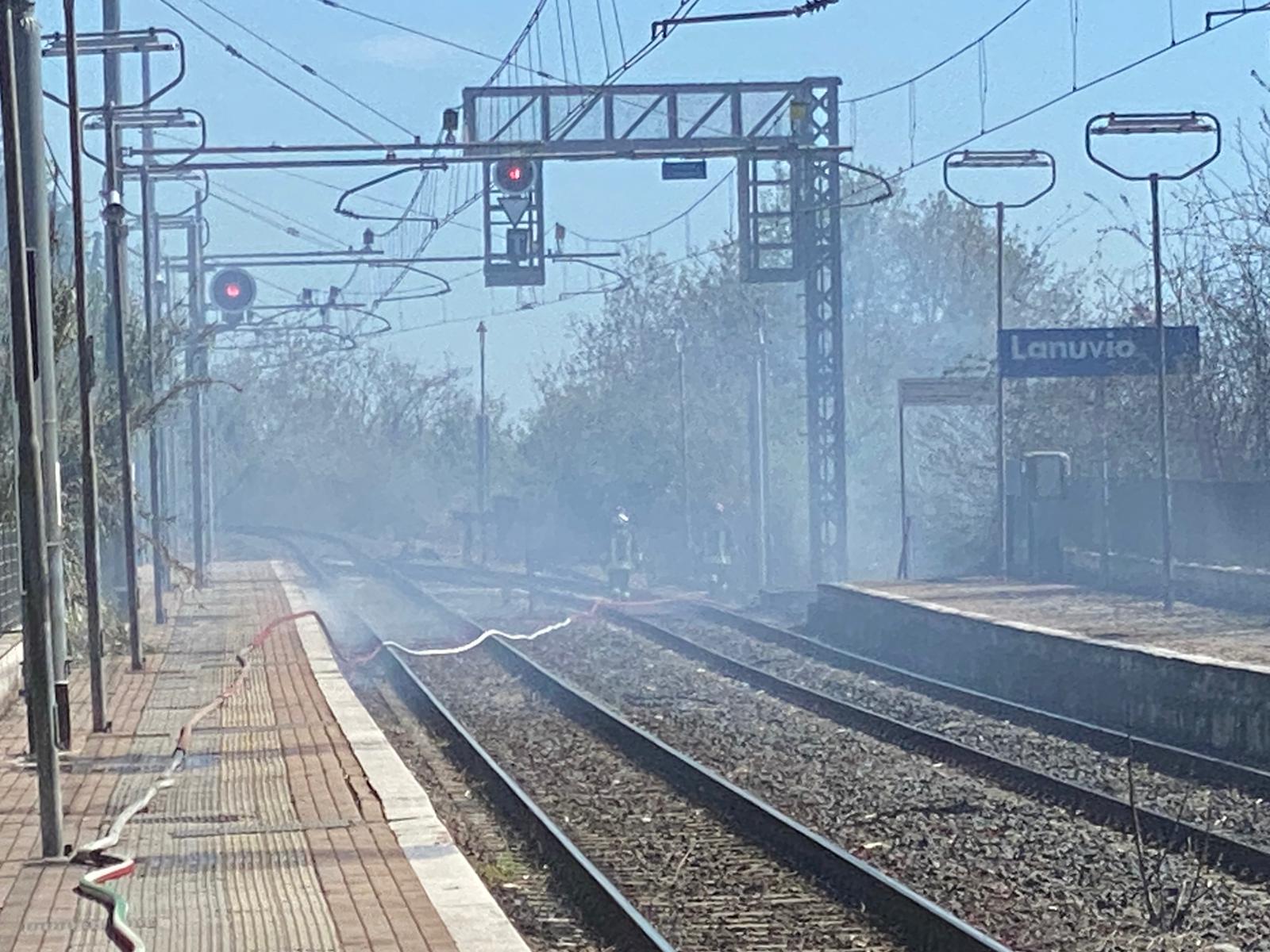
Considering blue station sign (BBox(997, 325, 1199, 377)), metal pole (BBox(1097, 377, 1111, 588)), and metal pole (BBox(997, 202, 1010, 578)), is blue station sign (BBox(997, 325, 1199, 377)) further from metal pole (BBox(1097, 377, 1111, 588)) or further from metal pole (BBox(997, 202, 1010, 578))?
metal pole (BBox(1097, 377, 1111, 588))

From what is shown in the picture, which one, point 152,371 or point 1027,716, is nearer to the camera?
point 1027,716

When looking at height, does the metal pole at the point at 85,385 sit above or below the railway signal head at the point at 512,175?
below

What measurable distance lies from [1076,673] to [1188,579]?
8.88 meters

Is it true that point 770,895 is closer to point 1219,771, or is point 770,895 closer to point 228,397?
point 1219,771

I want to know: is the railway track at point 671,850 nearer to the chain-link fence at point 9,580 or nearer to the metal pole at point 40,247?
the metal pole at point 40,247

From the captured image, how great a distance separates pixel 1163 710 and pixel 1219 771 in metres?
3.59

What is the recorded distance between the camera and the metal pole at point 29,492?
425 inches

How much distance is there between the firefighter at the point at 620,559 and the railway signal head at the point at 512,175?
15.0 metres

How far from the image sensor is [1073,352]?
92.7 feet

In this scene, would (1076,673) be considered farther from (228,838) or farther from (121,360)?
(228,838)

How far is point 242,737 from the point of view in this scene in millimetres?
17406


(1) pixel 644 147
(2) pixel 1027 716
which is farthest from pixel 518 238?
(2) pixel 1027 716

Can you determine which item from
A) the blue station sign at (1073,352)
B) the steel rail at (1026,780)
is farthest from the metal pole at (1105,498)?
the steel rail at (1026,780)

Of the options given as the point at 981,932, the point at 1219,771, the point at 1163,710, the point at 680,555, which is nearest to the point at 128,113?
the point at 1163,710
